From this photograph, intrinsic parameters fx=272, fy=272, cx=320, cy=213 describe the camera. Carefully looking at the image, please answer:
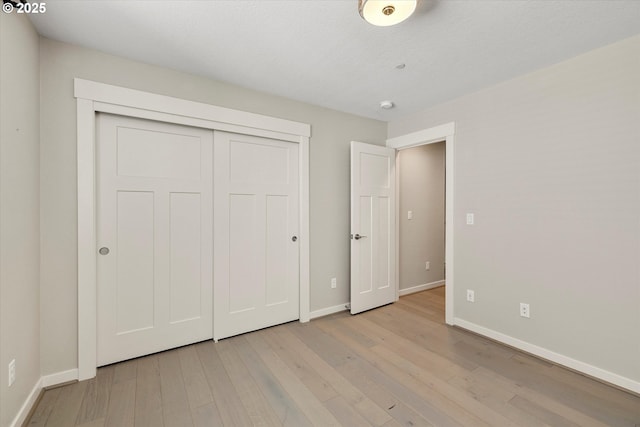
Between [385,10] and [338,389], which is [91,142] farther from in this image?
[338,389]

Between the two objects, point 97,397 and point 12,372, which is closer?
point 12,372

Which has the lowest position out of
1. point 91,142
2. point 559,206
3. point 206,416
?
point 206,416

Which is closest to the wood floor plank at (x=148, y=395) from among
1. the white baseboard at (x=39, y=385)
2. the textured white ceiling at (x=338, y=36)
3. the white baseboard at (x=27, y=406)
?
the white baseboard at (x=39, y=385)

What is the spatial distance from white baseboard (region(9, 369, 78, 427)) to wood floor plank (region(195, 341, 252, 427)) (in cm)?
83

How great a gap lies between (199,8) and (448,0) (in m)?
1.43

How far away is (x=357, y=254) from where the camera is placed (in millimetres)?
3193

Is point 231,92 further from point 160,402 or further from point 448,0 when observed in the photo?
point 160,402

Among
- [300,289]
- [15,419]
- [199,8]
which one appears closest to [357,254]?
[300,289]

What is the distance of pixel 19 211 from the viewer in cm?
158

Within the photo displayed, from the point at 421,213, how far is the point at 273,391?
3.22m

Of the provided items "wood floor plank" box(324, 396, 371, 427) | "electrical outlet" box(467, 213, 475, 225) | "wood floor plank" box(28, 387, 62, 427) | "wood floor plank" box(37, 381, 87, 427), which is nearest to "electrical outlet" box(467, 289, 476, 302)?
"electrical outlet" box(467, 213, 475, 225)

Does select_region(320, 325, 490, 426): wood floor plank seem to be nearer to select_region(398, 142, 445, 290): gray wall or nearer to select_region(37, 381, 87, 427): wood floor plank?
select_region(398, 142, 445, 290): gray wall

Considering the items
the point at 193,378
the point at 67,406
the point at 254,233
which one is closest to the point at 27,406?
the point at 67,406

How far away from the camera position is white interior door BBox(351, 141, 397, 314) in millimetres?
3176
